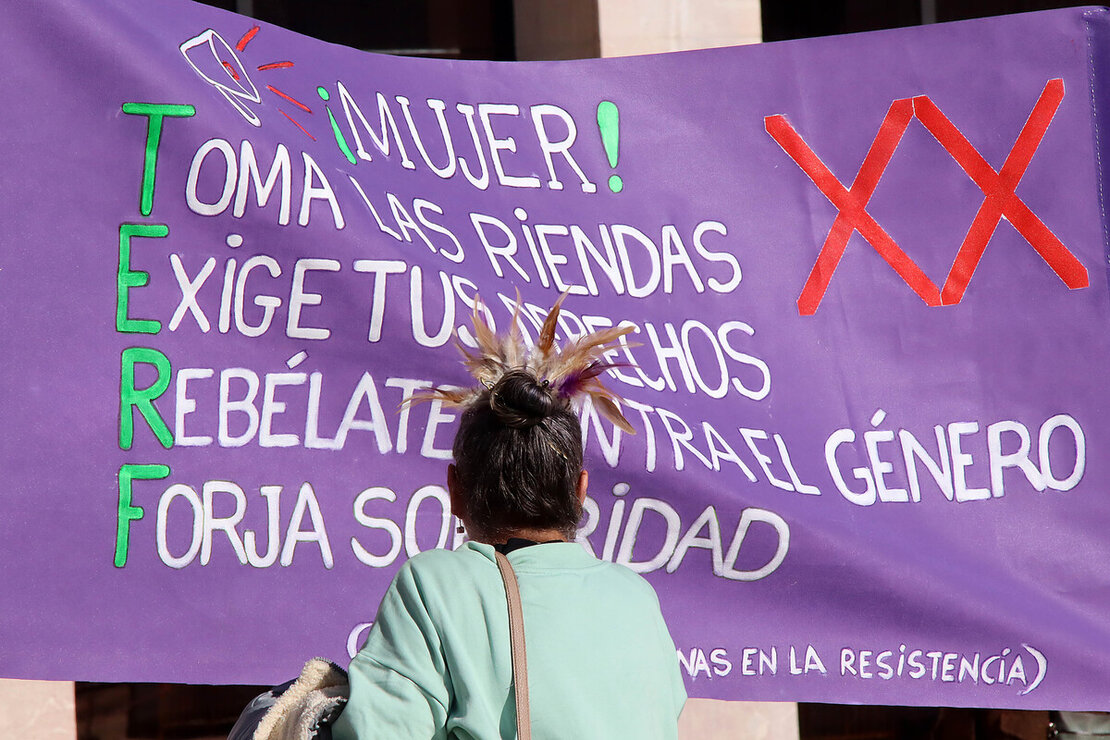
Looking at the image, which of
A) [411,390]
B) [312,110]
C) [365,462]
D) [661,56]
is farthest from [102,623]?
[661,56]

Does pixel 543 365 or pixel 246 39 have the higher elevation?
pixel 246 39

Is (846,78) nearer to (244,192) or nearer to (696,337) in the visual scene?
(696,337)

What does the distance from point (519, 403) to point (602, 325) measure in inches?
35.0

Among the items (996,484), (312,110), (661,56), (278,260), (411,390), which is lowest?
(996,484)

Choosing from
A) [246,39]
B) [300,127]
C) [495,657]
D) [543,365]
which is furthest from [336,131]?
[495,657]

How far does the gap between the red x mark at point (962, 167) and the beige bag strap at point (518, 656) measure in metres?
1.25

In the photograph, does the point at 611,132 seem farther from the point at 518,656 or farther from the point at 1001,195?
the point at 518,656

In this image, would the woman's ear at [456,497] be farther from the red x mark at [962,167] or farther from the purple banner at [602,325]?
the red x mark at [962,167]

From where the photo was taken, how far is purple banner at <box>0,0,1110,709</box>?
2.30m

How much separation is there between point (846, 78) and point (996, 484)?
3.09ft

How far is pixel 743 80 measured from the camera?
2.65 metres

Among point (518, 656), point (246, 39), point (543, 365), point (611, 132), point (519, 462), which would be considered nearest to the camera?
point (518, 656)

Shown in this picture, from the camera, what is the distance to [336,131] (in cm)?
249

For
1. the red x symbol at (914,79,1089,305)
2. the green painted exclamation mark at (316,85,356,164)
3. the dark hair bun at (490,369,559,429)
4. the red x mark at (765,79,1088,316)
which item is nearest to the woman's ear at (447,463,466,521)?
the dark hair bun at (490,369,559,429)
